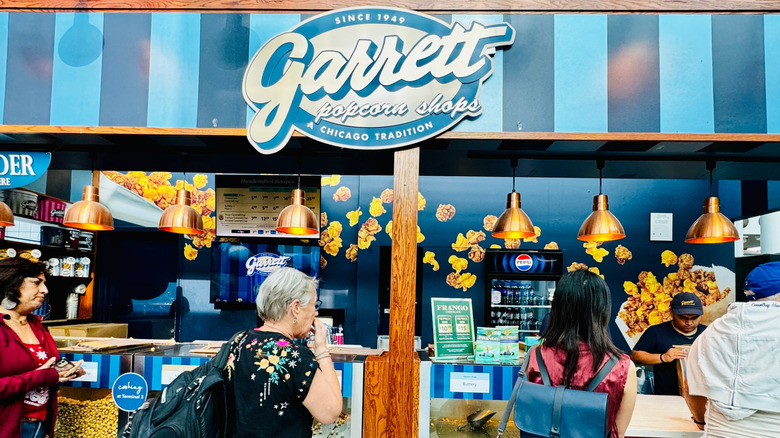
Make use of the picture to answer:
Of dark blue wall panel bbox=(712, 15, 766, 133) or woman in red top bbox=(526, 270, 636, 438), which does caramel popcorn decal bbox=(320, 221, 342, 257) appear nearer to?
dark blue wall panel bbox=(712, 15, 766, 133)

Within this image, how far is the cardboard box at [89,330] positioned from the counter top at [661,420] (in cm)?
547

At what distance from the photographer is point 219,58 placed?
3547mm

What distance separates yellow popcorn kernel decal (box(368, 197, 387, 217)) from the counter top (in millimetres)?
4273

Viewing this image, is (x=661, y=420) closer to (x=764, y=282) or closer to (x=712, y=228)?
(x=764, y=282)

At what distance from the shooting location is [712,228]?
416 centimetres

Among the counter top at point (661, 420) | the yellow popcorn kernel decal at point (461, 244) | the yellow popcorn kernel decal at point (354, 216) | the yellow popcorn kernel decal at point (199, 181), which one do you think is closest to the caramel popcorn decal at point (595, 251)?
the yellow popcorn kernel decal at point (461, 244)

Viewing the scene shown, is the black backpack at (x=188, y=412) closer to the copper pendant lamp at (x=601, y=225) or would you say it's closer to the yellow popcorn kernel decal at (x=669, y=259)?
the copper pendant lamp at (x=601, y=225)

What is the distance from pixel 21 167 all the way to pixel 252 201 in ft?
10.4

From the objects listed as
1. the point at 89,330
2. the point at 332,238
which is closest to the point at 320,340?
the point at 332,238

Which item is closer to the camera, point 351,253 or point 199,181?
point 351,253

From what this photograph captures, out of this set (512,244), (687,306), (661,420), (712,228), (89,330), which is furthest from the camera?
(512,244)

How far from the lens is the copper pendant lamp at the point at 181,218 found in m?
4.56

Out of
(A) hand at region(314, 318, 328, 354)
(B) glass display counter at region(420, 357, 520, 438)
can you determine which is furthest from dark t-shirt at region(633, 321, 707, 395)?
(A) hand at region(314, 318, 328, 354)

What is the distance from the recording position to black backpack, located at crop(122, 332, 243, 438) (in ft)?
6.62
